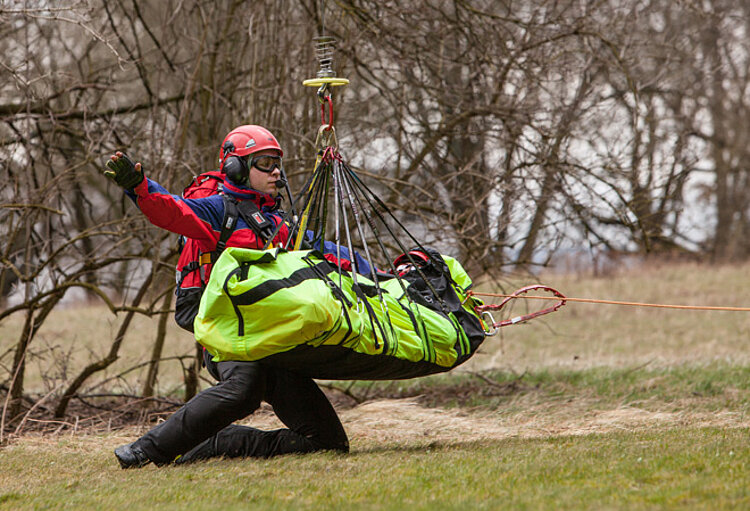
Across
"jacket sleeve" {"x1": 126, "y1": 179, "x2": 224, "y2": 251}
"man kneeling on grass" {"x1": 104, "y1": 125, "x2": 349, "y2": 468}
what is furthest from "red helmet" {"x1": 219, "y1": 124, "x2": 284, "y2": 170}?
"jacket sleeve" {"x1": 126, "y1": 179, "x2": 224, "y2": 251}

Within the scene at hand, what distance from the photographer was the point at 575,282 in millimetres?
20000

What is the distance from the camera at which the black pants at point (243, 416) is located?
4.86 metres

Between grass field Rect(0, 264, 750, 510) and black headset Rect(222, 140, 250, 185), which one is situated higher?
black headset Rect(222, 140, 250, 185)

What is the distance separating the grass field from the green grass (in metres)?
0.01

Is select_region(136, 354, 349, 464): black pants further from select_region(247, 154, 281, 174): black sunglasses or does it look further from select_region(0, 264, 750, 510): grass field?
select_region(247, 154, 281, 174): black sunglasses

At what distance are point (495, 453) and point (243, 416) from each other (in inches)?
56.4

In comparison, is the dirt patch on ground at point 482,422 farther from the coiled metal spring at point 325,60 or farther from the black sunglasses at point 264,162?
the coiled metal spring at point 325,60

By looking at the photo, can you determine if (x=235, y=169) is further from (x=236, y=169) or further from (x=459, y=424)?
(x=459, y=424)

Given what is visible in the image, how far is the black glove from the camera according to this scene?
4.69m

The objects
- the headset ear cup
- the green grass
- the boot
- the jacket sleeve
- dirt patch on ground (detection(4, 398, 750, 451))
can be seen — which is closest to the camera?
the green grass

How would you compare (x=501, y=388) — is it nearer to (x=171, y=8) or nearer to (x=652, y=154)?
(x=652, y=154)

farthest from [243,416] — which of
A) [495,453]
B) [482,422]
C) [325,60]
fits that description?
[482,422]

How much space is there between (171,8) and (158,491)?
21.6ft

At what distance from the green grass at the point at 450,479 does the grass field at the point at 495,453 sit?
0.03 ft
